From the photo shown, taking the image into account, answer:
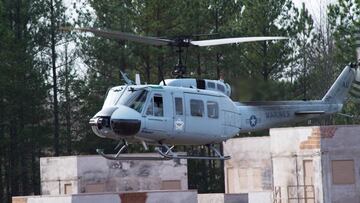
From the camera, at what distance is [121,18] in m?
67.5

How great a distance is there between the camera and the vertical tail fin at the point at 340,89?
41775 mm

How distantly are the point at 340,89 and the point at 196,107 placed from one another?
A: 36.4 ft

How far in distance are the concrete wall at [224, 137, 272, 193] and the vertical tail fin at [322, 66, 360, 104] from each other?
11.0 meters

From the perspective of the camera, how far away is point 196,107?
109 feet

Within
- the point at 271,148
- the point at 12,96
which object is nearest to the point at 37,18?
the point at 12,96

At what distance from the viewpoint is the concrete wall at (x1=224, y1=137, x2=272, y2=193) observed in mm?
56250

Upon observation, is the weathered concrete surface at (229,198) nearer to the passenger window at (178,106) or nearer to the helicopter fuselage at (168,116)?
the helicopter fuselage at (168,116)

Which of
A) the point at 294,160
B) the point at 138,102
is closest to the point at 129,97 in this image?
the point at 138,102

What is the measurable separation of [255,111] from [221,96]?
239 centimetres

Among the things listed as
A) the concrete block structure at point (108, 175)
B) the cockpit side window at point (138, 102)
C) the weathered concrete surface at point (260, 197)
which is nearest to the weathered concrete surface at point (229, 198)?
the weathered concrete surface at point (260, 197)

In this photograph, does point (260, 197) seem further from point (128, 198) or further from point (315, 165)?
point (128, 198)

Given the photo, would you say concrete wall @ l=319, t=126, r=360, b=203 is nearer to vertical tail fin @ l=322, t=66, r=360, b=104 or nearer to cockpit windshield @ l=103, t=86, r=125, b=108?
vertical tail fin @ l=322, t=66, r=360, b=104

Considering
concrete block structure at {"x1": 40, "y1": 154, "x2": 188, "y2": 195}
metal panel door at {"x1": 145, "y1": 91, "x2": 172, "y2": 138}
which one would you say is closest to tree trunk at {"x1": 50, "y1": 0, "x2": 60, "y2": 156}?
concrete block structure at {"x1": 40, "y1": 154, "x2": 188, "y2": 195}

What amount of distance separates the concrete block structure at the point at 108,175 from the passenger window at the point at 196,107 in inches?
864
